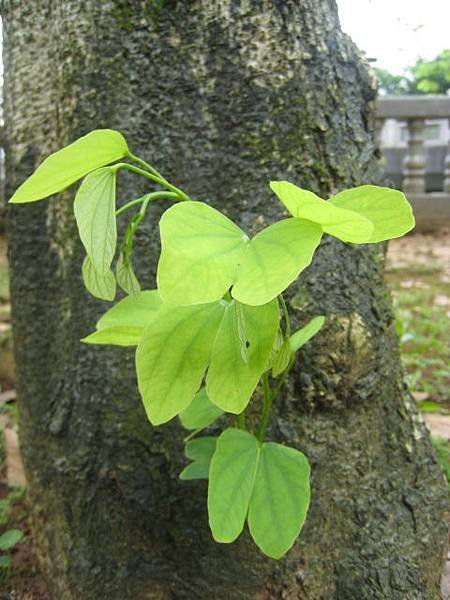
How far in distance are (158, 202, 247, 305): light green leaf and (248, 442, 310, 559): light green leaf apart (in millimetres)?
339

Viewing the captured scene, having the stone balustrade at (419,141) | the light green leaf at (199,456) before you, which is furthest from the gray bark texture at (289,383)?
the stone balustrade at (419,141)

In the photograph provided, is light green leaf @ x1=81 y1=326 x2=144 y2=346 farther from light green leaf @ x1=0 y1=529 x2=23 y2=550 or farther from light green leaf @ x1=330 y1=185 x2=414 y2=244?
light green leaf @ x1=0 y1=529 x2=23 y2=550

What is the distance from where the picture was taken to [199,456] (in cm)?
87

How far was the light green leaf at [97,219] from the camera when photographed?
58cm

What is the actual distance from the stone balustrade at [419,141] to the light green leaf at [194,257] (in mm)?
4773

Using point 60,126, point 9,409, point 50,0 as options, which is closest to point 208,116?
point 60,126

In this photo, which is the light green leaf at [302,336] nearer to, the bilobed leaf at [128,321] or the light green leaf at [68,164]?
the bilobed leaf at [128,321]

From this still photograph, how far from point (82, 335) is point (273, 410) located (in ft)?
1.11

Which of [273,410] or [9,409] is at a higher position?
[273,410]

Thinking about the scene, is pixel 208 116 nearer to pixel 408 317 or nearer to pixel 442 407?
pixel 442 407

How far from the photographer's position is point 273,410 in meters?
0.98

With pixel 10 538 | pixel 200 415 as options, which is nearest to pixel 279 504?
pixel 200 415

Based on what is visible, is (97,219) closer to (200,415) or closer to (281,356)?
(281,356)

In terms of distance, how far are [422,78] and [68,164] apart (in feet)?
25.6
